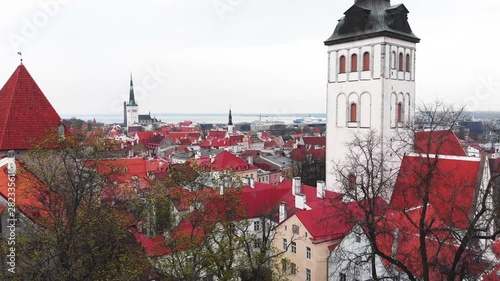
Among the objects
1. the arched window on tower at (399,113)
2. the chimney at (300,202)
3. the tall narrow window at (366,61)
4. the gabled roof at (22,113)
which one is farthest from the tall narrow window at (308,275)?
the gabled roof at (22,113)

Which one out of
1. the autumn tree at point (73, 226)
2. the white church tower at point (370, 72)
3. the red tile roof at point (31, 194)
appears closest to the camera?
the autumn tree at point (73, 226)

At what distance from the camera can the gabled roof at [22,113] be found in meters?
22.3

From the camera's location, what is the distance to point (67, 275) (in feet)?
39.6

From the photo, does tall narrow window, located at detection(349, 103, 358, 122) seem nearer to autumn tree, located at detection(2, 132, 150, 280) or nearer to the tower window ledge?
the tower window ledge

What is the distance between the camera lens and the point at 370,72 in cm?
2727

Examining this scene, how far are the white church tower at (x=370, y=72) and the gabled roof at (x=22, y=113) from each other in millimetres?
17512

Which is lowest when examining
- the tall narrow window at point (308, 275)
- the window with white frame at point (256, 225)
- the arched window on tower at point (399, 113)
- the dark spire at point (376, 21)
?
the tall narrow window at point (308, 275)

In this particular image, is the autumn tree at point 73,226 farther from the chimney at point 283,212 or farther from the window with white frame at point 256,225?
the window with white frame at point 256,225

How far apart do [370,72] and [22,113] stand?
19991mm

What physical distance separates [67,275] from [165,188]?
450cm

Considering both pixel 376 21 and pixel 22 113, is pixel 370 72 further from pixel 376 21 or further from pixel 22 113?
pixel 22 113

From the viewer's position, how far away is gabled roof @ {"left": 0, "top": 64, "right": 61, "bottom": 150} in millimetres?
22266

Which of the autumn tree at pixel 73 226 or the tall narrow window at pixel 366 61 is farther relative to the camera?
the tall narrow window at pixel 366 61

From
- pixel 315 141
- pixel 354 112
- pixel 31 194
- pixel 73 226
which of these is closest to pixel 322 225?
pixel 354 112
